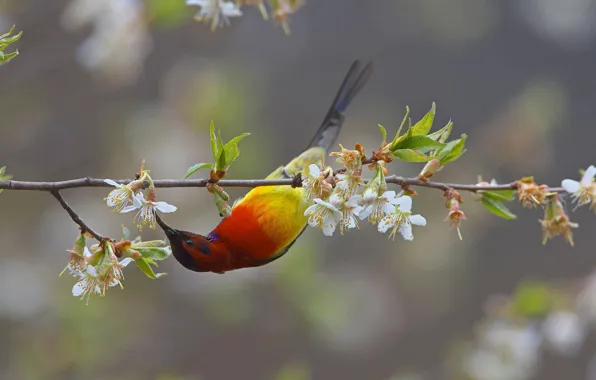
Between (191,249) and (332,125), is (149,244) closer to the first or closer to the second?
(191,249)

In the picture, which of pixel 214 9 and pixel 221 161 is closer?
pixel 221 161

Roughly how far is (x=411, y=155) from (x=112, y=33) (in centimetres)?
106

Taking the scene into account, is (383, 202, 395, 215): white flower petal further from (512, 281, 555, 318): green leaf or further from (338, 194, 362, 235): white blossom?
(512, 281, 555, 318): green leaf

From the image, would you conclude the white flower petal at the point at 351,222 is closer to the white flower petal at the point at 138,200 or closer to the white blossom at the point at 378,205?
the white blossom at the point at 378,205

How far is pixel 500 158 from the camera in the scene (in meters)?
2.57

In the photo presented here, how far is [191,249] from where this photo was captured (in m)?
0.90

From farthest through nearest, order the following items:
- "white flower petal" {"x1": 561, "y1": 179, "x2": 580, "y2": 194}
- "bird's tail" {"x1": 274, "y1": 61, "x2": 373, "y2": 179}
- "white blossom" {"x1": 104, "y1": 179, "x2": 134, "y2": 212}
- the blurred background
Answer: the blurred background < "bird's tail" {"x1": 274, "y1": 61, "x2": 373, "y2": 179} < "white flower petal" {"x1": 561, "y1": 179, "x2": 580, "y2": 194} < "white blossom" {"x1": 104, "y1": 179, "x2": 134, "y2": 212}

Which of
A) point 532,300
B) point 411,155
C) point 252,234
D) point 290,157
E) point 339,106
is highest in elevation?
point 411,155

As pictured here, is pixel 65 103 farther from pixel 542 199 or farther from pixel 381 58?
pixel 542 199

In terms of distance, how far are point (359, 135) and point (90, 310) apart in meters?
1.20

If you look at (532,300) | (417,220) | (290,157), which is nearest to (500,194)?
(417,220)

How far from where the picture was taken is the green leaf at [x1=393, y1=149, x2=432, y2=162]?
0.74 m

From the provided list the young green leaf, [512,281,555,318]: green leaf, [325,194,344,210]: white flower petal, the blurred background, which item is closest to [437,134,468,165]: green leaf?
[325,194,344,210]: white flower petal

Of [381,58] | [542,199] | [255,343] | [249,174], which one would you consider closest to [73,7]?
[249,174]
